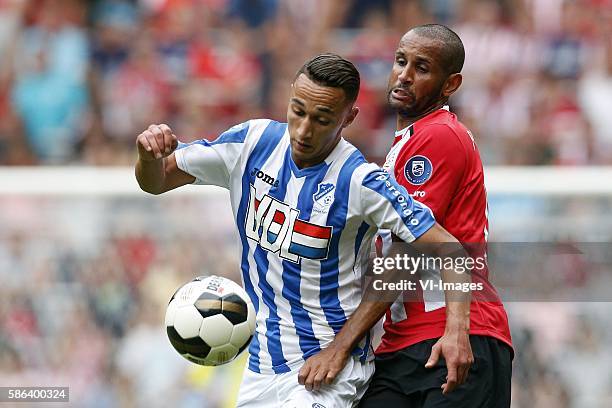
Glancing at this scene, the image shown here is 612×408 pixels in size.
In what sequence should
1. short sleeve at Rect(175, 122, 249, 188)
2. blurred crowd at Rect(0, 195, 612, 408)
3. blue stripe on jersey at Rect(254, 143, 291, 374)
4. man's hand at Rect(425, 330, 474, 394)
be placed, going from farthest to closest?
blurred crowd at Rect(0, 195, 612, 408)
short sleeve at Rect(175, 122, 249, 188)
blue stripe on jersey at Rect(254, 143, 291, 374)
man's hand at Rect(425, 330, 474, 394)

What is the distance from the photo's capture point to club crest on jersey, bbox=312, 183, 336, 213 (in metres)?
4.86

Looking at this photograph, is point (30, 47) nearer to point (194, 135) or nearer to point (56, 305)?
point (194, 135)

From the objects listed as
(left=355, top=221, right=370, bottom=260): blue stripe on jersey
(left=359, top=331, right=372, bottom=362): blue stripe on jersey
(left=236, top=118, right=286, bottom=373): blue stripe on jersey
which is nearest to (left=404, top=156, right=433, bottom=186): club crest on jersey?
(left=355, top=221, right=370, bottom=260): blue stripe on jersey

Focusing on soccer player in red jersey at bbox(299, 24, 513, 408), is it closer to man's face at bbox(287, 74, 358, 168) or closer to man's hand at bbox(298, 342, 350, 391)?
man's hand at bbox(298, 342, 350, 391)

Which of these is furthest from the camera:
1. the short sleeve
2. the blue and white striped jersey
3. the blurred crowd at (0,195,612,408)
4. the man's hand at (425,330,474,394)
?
the blurred crowd at (0,195,612,408)

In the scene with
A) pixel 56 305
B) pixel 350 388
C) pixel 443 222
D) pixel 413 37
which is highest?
pixel 413 37

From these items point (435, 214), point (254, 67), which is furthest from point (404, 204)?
point (254, 67)

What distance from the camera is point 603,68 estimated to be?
35.0 feet

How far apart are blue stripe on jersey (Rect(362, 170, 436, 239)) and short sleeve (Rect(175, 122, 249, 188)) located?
638mm

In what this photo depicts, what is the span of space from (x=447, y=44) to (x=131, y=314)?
4.29 metres

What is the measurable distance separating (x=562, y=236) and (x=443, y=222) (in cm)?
341

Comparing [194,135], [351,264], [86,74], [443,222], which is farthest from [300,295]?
[86,74]

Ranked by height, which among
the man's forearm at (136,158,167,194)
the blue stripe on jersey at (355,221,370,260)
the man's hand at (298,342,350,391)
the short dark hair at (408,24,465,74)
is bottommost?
the man's hand at (298,342,350,391)

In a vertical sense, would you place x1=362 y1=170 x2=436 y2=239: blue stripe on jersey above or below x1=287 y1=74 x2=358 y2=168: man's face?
below
